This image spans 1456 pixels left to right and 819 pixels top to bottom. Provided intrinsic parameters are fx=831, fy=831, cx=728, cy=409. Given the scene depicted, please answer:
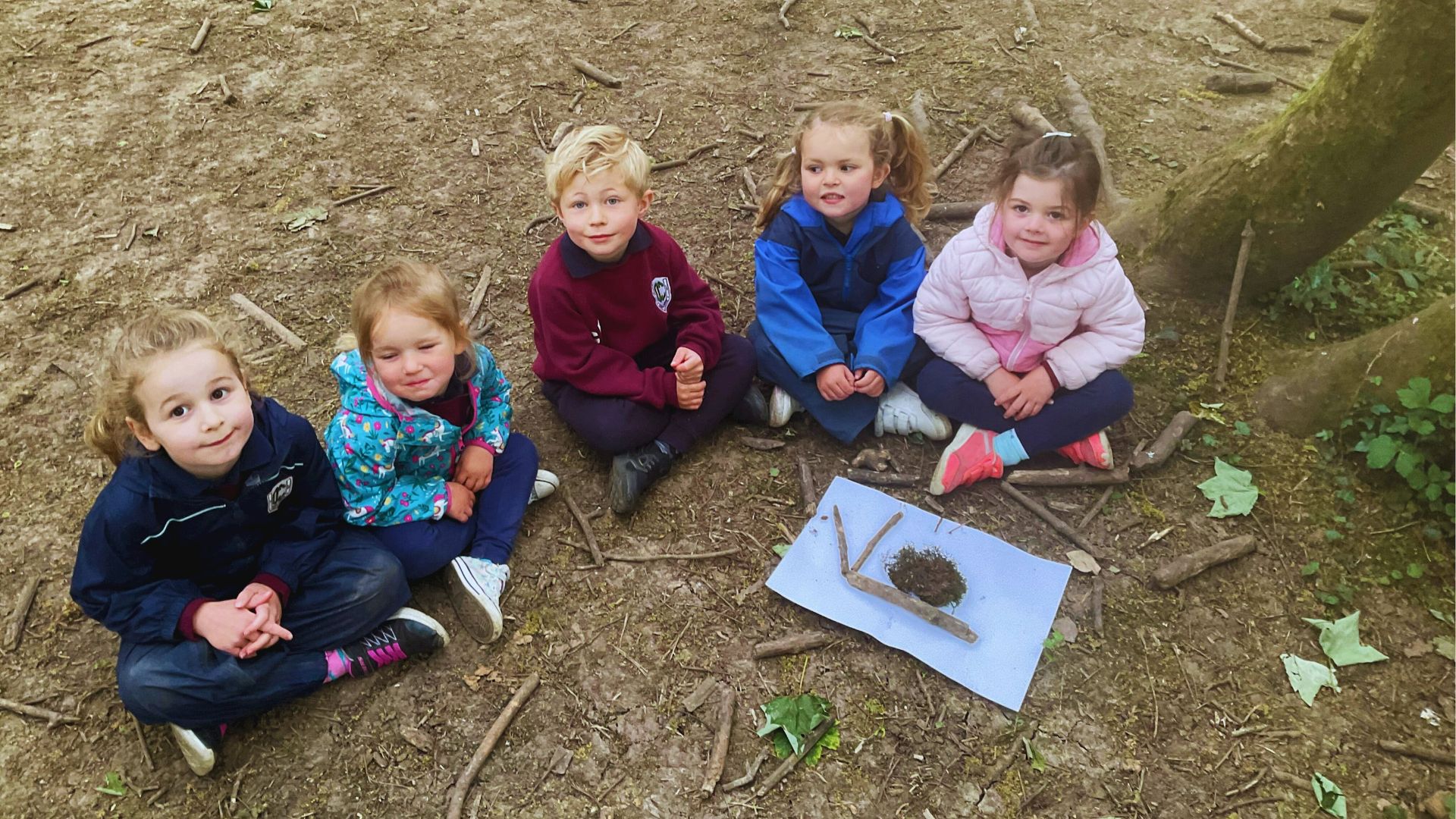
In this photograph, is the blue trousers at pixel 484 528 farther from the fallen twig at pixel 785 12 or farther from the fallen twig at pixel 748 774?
the fallen twig at pixel 785 12

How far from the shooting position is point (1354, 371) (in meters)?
3.56

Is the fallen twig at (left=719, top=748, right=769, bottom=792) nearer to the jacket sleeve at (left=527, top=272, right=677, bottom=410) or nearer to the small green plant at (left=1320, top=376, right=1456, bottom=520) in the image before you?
A: the jacket sleeve at (left=527, top=272, right=677, bottom=410)

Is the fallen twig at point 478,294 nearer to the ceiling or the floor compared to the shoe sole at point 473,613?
nearer to the ceiling

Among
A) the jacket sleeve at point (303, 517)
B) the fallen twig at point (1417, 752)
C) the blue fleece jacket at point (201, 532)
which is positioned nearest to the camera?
the blue fleece jacket at point (201, 532)

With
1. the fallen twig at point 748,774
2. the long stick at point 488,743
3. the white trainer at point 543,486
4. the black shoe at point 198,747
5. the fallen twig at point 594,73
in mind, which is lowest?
the fallen twig at point 748,774

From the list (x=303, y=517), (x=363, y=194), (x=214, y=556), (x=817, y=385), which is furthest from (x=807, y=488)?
(x=363, y=194)


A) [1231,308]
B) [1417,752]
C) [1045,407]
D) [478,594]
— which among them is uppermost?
[1231,308]

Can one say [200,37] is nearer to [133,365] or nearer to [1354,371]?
[133,365]

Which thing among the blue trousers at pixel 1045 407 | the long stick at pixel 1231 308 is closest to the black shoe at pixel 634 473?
the blue trousers at pixel 1045 407

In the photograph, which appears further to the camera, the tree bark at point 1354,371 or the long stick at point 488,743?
the tree bark at point 1354,371

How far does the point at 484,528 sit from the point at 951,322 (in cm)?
219


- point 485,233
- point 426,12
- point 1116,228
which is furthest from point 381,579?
point 426,12

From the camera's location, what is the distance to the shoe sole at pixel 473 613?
3.09 metres

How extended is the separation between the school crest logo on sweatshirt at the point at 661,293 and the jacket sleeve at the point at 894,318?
89 cm
